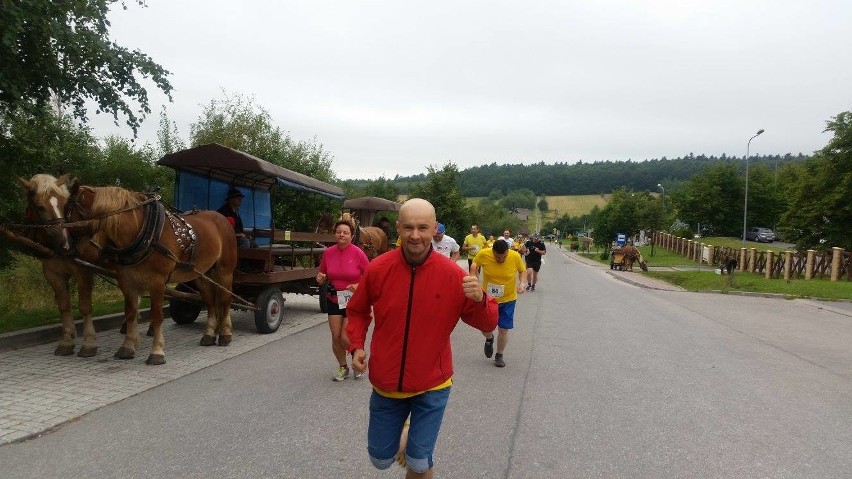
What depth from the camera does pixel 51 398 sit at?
5.08m

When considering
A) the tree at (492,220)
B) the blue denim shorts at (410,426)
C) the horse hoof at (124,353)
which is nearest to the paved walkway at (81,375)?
the horse hoof at (124,353)

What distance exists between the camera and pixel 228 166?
8305 millimetres

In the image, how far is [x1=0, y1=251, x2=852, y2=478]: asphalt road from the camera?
154 inches

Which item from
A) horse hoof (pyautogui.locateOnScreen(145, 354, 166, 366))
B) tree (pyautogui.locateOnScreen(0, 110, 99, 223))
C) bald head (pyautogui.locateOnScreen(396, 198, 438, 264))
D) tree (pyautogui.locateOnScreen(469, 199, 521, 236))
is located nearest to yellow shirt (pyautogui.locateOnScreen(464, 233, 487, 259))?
horse hoof (pyautogui.locateOnScreen(145, 354, 166, 366))

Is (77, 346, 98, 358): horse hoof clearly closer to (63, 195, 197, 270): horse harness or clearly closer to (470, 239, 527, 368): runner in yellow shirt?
(63, 195, 197, 270): horse harness

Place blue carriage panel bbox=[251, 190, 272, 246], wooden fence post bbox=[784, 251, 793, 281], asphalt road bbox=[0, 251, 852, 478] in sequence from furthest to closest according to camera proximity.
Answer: wooden fence post bbox=[784, 251, 793, 281] < blue carriage panel bbox=[251, 190, 272, 246] < asphalt road bbox=[0, 251, 852, 478]

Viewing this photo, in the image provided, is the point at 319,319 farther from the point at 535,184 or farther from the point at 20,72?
the point at 535,184

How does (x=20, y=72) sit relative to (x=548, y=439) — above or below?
above

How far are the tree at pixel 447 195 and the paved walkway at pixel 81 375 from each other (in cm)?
2601

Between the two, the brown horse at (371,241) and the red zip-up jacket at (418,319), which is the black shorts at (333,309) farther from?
the brown horse at (371,241)

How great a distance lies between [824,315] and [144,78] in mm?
15271

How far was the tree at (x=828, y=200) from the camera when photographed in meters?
33.5

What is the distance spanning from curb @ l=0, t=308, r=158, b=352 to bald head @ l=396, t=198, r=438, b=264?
640cm

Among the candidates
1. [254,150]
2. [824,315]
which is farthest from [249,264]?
[824,315]
